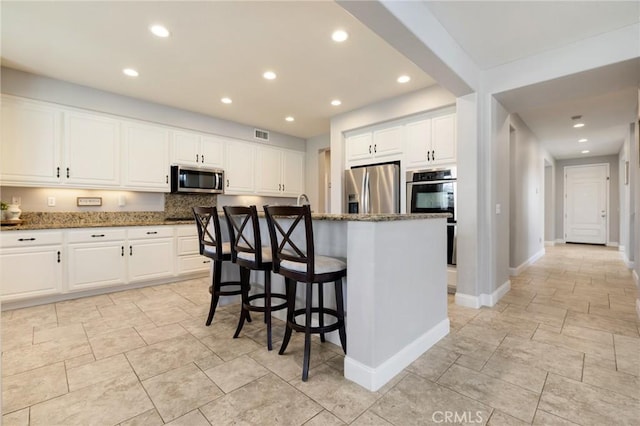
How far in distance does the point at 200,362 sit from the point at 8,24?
3.17 metres

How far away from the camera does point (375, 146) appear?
444 centimetres

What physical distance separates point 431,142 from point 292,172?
9.78ft

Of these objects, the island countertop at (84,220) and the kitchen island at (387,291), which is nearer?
the kitchen island at (387,291)

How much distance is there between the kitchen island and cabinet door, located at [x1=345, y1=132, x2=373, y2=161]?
92.3 inches

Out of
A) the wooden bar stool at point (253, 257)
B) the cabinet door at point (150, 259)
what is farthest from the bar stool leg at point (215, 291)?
the cabinet door at point (150, 259)

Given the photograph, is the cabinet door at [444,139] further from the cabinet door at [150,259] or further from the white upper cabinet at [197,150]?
the cabinet door at [150,259]

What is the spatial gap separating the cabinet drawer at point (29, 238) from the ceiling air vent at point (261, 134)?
3.17 meters

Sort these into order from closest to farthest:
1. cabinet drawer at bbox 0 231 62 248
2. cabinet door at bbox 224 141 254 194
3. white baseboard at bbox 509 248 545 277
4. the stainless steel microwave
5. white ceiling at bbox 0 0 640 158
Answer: white ceiling at bbox 0 0 640 158 → cabinet drawer at bbox 0 231 62 248 → the stainless steel microwave → white baseboard at bbox 509 248 545 277 → cabinet door at bbox 224 141 254 194

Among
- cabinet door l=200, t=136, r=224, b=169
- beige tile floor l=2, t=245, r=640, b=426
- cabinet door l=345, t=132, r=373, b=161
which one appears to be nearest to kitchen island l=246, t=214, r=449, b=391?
beige tile floor l=2, t=245, r=640, b=426

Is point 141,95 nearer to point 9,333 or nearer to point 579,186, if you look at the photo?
point 9,333

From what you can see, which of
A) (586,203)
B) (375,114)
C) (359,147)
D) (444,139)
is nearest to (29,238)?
(359,147)

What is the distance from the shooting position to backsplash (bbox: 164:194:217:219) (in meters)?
4.76

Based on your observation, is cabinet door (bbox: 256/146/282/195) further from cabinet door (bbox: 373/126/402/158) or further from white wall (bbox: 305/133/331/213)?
cabinet door (bbox: 373/126/402/158)

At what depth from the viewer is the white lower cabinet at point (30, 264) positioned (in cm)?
312
